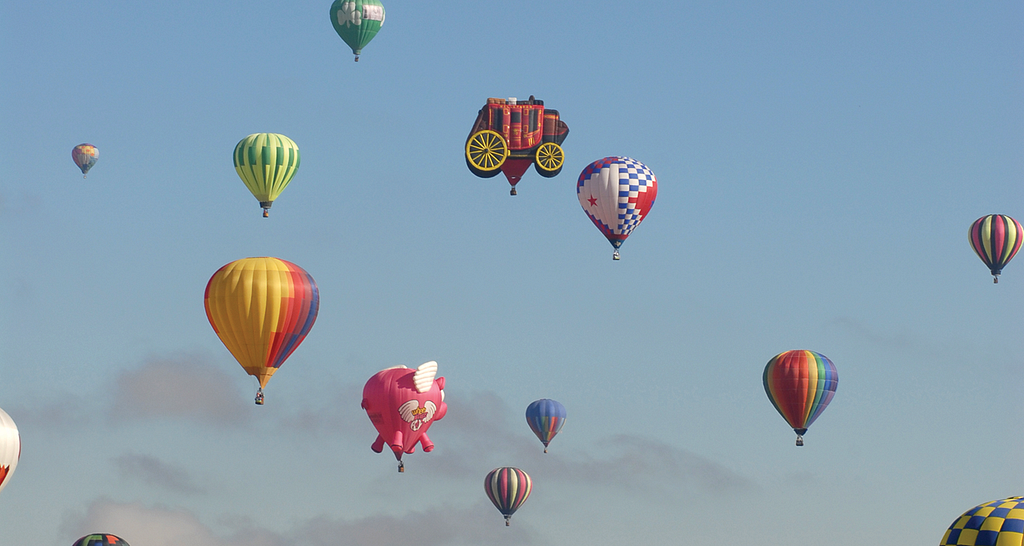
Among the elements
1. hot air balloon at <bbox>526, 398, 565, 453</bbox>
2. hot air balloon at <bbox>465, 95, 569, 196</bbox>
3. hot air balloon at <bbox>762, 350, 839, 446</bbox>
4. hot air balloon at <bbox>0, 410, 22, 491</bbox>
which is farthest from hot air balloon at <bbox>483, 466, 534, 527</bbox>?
hot air balloon at <bbox>0, 410, 22, 491</bbox>

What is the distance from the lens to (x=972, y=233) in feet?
295

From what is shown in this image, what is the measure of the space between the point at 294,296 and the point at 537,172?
969cm

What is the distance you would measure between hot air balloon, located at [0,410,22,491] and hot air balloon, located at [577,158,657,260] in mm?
22801

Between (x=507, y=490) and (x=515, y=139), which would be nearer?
(x=515, y=139)

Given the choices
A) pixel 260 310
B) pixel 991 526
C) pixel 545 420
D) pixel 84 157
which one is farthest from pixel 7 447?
pixel 84 157

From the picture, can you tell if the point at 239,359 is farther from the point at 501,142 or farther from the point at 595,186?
the point at 595,186

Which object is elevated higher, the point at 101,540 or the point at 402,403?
the point at 402,403

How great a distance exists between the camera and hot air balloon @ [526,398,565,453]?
9238 centimetres

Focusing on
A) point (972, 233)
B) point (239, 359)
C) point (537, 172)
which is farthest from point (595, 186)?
point (972, 233)

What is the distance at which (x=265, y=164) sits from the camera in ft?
247

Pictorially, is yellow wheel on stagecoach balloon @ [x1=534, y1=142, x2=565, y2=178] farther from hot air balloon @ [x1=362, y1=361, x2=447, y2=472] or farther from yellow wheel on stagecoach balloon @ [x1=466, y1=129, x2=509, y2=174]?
hot air balloon @ [x1=362, y1=361, x2=447, y2=472]

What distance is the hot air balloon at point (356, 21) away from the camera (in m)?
79.3

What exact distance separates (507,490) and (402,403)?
→ 778 inches

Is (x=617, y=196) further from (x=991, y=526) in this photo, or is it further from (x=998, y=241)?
(x=991, y=526)
